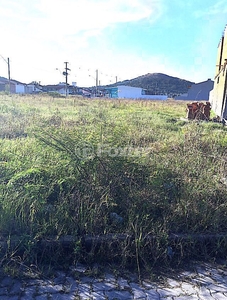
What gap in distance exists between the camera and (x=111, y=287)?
6.19 ft

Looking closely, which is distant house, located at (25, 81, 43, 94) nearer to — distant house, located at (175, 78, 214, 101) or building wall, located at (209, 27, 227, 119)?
distant house, located at (175, 78, 214, 101)

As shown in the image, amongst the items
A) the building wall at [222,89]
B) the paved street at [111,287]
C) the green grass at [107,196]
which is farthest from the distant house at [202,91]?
the paved street at [111,287]

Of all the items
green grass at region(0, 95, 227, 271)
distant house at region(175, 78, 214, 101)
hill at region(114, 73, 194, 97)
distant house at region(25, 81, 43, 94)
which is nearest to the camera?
green grass at region(0, 95, 227, 271)

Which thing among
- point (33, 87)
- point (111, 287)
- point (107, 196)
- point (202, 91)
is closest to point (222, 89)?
point (107, 196)

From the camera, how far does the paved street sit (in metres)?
1.80

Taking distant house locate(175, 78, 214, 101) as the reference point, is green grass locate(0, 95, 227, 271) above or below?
below

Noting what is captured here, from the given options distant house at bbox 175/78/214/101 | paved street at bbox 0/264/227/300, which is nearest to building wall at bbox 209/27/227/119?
paved street at bbox 0/264/227/300

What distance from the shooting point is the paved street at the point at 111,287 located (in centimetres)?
180

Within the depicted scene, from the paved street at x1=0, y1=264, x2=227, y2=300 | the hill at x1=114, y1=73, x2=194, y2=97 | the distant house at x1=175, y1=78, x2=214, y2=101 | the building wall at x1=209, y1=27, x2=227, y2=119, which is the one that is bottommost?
the paved street at x1=0, y1=264, x2=227, y2=300

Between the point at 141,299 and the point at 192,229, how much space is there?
3.27ft

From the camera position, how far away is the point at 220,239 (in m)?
2.41

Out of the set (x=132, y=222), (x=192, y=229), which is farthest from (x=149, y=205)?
(x=192, y=229)

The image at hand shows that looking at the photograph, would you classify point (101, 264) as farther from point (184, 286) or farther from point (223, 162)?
point (223, 162)

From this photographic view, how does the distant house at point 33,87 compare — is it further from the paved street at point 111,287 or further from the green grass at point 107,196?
the paved street at point 111,287
